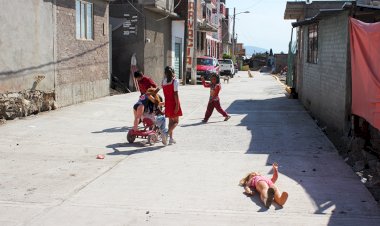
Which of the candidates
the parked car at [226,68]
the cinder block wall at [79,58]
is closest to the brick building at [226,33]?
the parked car at [226,68]

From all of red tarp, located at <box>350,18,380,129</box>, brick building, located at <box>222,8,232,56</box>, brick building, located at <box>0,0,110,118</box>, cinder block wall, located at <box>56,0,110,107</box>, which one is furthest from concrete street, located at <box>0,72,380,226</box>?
brick building, located at <box>222,8,232,56</box>

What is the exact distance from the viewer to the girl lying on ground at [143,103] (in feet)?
29.5

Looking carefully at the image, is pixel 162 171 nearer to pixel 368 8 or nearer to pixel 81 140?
pixel 81 140

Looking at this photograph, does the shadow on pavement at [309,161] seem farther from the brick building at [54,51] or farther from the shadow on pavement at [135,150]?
the brick building at [54,51]

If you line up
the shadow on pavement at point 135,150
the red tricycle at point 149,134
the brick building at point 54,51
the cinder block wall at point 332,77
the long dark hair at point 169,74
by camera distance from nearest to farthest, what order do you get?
1. the shadow on pavement at point 135,150
2. the long dark hair at point 169,74
3. the red tricycle at point 149,134
4. the cinder block wall at point 332,77
5. the brick building at point 54,51

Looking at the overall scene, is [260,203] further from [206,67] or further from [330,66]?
[206,67]

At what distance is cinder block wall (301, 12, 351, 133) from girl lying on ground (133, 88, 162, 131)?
11.9ft

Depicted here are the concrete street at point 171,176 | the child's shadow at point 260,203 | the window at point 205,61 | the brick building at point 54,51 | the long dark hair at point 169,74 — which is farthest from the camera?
the window at point 205,61

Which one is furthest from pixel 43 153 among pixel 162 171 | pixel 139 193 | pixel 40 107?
pixel 40 107

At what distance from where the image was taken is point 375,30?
23.3ft

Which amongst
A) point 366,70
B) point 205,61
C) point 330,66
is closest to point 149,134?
point 366,70

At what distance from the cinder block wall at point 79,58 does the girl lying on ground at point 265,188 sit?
9.35 meters

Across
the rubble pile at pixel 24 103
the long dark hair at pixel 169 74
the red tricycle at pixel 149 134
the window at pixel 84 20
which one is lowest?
the red tricycle at pixel 149 134

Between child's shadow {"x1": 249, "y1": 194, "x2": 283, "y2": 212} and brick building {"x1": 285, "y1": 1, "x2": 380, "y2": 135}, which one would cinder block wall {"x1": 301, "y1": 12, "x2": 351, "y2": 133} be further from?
child's shadow {"x1": 249, "y1": 194, "x2": 283, "y2": 212}
